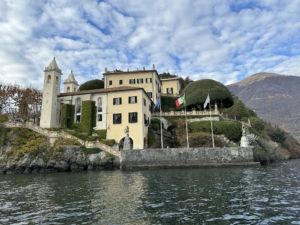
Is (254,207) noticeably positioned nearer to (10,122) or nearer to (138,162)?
(138,162)

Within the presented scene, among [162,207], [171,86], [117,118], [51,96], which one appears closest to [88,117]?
[117,118]

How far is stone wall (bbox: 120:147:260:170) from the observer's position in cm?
3084

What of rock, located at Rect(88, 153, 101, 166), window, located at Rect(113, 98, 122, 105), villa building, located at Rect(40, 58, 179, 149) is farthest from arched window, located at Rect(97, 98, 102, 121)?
rock, located at Rect(88, 153, 101, 166)

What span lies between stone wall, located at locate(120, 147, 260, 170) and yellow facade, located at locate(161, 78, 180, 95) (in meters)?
36.8

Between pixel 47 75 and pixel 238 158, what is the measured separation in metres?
38.8

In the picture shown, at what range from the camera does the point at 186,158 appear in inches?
1246

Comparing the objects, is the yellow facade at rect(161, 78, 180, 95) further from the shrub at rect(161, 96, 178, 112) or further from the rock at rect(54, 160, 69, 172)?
the rock at rect(54, 160, 69, 172)

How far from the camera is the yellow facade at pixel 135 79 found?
182 feet

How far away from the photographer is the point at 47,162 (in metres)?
33.4

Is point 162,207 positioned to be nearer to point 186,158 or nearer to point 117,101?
point 186,158

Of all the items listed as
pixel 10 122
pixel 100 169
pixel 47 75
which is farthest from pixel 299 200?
pixel 47 75

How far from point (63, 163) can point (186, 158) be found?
18.2 m

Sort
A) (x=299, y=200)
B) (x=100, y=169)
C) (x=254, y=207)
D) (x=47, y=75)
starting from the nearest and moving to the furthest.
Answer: (x=254, y=207), (x=299, y=200), (x=100, y=169), (x=47, y=75)

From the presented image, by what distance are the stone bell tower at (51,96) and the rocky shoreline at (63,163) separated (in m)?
10.8
